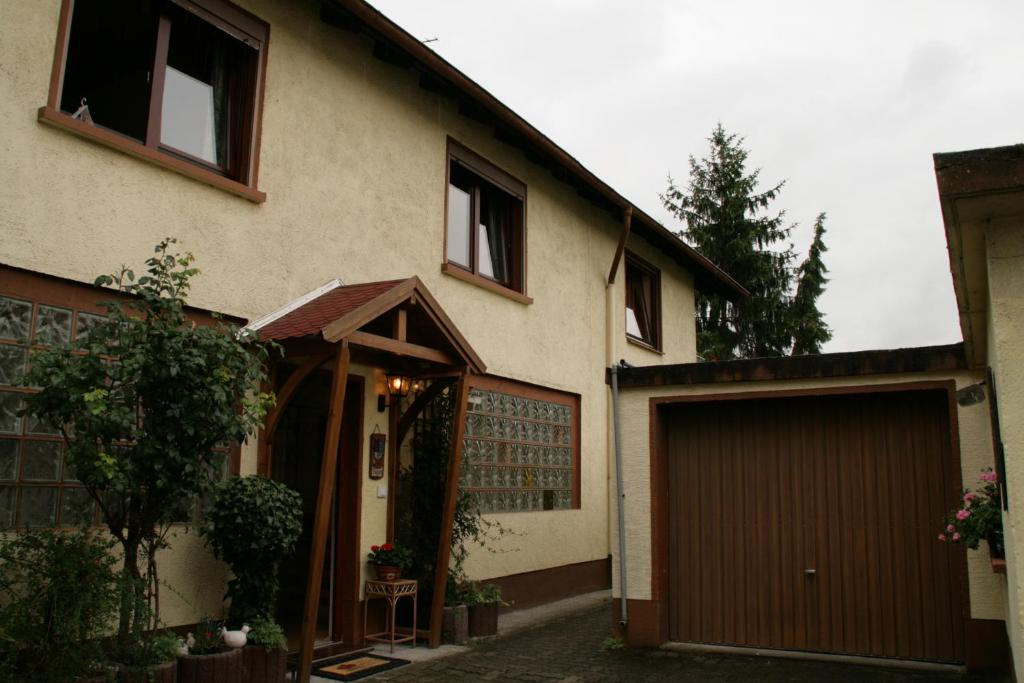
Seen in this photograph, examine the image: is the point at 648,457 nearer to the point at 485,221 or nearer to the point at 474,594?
the point at 474,594

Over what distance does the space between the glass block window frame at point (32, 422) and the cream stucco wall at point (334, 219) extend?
156mm

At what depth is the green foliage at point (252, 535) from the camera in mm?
6094

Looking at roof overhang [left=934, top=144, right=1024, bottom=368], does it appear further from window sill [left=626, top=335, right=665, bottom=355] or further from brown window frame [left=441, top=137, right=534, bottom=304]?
window sill [left=626, top=335, right=665, bottom=355]

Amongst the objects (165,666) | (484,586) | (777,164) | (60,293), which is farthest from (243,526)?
(777,164)

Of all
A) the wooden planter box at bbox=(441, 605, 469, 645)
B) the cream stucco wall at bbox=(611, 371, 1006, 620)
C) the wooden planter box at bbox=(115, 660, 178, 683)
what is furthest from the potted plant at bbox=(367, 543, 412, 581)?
the wooden planter box at bbox=(115, 660, 178, 683)

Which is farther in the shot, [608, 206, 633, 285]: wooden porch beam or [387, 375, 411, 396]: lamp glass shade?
[608, 206, 633, 285]: wooden porch beam

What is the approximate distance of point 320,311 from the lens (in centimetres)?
695

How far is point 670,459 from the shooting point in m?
8.44

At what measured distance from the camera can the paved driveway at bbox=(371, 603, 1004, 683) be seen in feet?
22.5

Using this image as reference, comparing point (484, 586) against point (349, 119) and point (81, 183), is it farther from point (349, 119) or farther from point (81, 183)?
point (81, 183)

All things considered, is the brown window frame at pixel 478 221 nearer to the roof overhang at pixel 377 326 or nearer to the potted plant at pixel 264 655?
the roof overhang at pixel 377 326

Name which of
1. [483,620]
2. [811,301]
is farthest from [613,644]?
[811,301]

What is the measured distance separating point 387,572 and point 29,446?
133 inches

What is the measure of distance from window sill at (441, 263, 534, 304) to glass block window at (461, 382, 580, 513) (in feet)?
3.43
